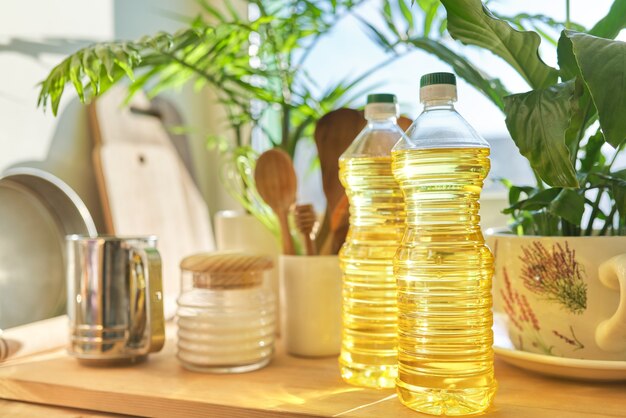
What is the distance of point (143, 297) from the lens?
789mm

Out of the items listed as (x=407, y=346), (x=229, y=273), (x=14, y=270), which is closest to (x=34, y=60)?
(x=14, y=270)

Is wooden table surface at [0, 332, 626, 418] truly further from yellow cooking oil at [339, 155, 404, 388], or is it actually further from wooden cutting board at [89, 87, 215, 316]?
wooden cutting board at [89, 87, 215, 316]

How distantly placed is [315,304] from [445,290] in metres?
0.27

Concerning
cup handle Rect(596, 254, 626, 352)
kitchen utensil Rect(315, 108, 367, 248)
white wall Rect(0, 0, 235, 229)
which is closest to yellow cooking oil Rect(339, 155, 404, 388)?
kitchen utensil Rect(315, 108, 367, 248)

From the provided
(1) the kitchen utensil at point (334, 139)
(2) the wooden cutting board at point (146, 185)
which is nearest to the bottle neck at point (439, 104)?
(1) the kitchen utensil at point (334, 139)

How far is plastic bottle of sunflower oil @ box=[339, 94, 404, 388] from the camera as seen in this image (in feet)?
2.33

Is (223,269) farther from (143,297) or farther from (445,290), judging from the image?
(445,290)

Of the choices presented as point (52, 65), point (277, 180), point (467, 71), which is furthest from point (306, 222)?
point (52, 65)

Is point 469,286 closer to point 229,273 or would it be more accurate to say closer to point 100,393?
point 229,273

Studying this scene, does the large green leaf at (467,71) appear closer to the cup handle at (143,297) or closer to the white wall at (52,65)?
the cup handle at (143,297)

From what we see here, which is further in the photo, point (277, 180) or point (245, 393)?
point (277, 180)

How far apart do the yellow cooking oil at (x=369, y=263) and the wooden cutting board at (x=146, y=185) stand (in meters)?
0.45

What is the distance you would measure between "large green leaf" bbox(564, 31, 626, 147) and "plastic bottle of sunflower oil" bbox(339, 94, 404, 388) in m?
0.24

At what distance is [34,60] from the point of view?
1.05 m
